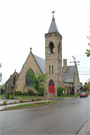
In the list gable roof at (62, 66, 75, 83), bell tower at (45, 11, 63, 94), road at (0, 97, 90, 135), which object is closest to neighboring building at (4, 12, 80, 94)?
bell tower at (45, 11, 63, 94)

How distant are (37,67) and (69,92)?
1633 cm

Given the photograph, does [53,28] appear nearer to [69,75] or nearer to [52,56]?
[52,56]

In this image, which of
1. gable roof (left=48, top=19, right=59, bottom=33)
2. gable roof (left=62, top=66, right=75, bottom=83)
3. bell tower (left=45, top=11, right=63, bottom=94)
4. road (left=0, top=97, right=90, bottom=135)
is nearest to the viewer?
road (left=0, top=97, right=90, bottom=135)

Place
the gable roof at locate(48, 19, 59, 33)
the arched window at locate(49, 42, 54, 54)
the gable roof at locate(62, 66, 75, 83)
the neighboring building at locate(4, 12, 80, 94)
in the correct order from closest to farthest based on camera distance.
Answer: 1. the neighboring building at locate(4, 12, 80, 94)
2. the gable roof at locate(48, 19, 59, 33)
3. the arched window at locate(49, 42, 54, 54)
4. the gable roof at locate(62, 66, 75, 83)

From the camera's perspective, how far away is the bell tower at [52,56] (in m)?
43.7

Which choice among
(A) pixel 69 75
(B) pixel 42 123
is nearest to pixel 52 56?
(A) pixel 69 75

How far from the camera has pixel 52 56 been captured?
44875mm

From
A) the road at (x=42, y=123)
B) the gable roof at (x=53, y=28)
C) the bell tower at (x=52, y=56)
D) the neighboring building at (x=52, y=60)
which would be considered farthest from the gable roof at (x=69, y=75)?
the road at (x=42, y=123)

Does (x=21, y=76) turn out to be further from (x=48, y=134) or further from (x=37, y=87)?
(x=48, y=134)

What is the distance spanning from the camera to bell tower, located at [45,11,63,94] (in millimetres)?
43666

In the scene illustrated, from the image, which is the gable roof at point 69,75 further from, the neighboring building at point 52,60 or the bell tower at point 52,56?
the bell tower at point 52,56

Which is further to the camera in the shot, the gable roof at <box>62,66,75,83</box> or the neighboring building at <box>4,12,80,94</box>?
the gable roof at <box>62,66,75,83</box>

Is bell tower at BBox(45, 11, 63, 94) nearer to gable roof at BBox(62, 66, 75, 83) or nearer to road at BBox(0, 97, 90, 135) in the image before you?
gable roof at BBox(62, 66, 75, 83)

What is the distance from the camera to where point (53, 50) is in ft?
156
